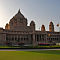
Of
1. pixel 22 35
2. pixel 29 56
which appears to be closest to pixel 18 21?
pixel 22 35

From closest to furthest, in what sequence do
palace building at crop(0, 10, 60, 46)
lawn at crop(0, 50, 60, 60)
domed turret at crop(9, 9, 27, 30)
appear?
lawn at crop(0, 50, 60, 60), palace building at crop(0, 10, 60, 46), domed turret at crop(9, 9, 27, 30)

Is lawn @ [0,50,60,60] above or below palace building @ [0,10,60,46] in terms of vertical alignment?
below

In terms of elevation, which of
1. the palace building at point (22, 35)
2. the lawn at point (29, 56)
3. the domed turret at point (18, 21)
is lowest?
the lawn at point (29, 56)

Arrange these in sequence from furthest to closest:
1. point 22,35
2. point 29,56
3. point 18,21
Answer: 1. point 18,21
2. point 22,35
3. point 29,56

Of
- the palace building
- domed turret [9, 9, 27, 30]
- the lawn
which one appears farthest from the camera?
domed turret [9, 9, 27, 30]

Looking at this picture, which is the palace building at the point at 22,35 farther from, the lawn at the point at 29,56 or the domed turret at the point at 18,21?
the lawn at the point at 29,56

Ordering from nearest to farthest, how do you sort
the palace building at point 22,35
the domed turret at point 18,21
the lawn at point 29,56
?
the lawn at point 29,56, the palace building at point 22,35, the domed turret at point 18,21

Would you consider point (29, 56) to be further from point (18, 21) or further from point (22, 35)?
point (18, 21)

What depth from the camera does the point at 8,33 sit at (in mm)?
79562

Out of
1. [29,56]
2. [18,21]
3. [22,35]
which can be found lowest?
[29,56]

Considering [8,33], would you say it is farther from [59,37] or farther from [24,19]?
[59,37]

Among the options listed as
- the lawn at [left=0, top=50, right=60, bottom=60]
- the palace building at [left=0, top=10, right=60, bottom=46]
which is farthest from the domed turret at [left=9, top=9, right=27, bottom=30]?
the lawn at [left=0, top=50, right=60, bottom=60]

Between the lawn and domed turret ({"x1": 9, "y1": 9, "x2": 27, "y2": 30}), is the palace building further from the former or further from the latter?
the lawn

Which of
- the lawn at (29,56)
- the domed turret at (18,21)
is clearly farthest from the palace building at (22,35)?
the lawn at (29,56)
